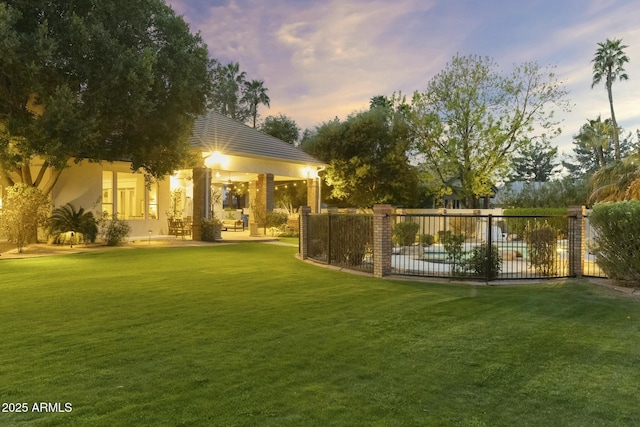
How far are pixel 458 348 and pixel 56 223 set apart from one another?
1634cm

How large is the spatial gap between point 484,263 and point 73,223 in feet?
48.7

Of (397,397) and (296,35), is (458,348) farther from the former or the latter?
(296,35)

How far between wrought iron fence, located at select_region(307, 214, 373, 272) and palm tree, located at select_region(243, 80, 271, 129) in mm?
41900

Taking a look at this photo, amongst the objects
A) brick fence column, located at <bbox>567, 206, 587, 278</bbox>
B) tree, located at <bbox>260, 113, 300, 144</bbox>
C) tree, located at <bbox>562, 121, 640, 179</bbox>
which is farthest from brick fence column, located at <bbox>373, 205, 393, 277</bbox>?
tree, located at <bbox>562, 121, 640, 179</bbox>

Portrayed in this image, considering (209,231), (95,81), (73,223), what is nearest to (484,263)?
(95,81)

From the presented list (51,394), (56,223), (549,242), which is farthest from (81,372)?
(56,223)

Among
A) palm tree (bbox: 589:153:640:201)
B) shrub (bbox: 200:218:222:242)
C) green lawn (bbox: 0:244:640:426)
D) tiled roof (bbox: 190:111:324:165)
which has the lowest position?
green lawn (bbox: 0:244:640:426)

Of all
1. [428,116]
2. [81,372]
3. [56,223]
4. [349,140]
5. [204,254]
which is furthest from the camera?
[349,140]

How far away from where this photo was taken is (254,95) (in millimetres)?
52594

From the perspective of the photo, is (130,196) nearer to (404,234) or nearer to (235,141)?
(235,141)

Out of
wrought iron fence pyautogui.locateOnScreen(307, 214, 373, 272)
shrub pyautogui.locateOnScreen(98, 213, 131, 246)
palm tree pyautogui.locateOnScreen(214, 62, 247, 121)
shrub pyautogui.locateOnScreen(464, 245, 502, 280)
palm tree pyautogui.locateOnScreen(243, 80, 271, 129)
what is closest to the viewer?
shrub pyautogui.locateOnScreen(464, 245, 502, 280)

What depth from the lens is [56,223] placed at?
54.1 ft

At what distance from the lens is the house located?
17938 millimetres

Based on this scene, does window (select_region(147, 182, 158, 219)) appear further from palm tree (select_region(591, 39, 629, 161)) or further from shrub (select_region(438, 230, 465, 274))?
palm tree (select_region(591, 39, 629, 161))
